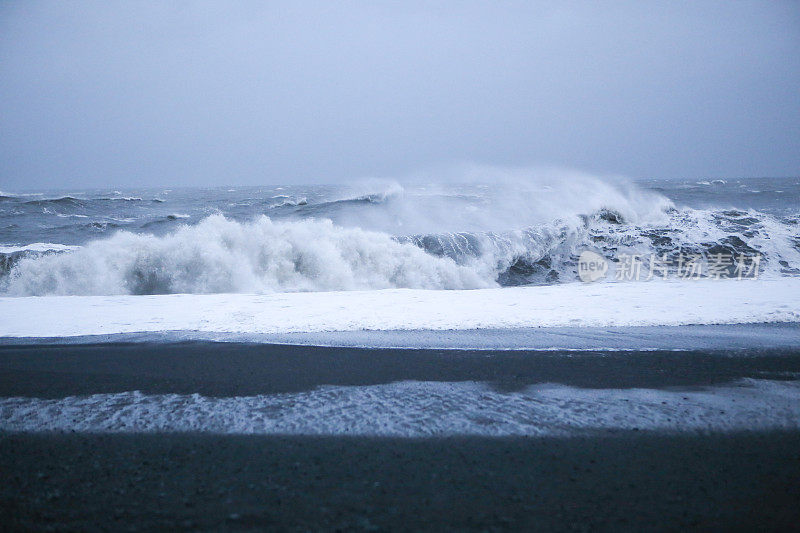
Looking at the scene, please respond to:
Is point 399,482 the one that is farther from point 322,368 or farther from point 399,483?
point 322,368

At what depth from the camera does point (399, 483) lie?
2441mm

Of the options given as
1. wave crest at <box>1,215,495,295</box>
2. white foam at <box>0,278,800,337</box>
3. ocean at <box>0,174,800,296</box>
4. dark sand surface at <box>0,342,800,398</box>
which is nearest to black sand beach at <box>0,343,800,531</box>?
dark sand surface at <box>0,342,800,398</box>

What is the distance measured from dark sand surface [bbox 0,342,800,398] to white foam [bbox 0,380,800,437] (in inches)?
7.5

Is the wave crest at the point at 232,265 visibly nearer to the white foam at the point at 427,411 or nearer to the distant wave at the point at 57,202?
the white foam at the point at 427,411

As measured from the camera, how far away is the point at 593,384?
3934 millimetres

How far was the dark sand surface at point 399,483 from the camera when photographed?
2.13 meters

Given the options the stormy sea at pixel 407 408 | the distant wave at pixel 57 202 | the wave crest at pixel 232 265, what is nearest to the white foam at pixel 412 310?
the stormy sea at pixel 407 408

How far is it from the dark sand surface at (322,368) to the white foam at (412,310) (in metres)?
0.89

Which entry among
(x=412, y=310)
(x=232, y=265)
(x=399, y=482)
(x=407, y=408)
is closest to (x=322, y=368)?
(x=407, y=408)

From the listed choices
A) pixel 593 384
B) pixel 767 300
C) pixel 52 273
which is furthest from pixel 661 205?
pixel 52 273

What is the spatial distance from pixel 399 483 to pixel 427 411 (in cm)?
98

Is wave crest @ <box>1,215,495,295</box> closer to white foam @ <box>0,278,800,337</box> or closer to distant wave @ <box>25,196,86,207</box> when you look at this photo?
white foam @ <box>0,278,800,337</box>

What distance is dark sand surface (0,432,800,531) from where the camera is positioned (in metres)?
2.13

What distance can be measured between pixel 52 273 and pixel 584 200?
52.5ft
